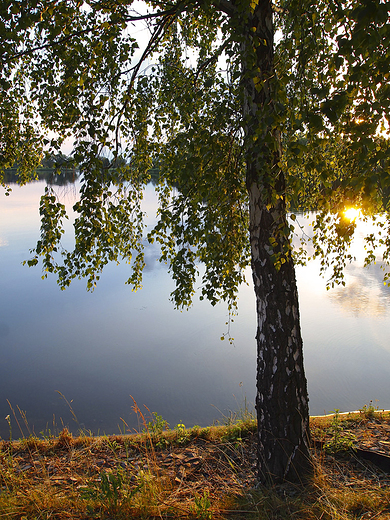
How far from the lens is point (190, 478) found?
2.78 meters

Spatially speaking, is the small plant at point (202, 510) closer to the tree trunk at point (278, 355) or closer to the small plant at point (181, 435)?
the tree trunk at point (278, 355)

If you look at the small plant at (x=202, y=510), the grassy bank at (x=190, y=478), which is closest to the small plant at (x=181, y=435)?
the grassy bank at (x=190, y=478)

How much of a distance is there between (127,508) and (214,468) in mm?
1085

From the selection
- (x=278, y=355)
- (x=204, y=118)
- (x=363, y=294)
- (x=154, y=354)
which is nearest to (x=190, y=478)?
(x=278, y=355)

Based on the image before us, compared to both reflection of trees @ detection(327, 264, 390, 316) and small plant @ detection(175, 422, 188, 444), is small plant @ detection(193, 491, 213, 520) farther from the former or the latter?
reflection of trees @ detection(327, 264, 390, 316)

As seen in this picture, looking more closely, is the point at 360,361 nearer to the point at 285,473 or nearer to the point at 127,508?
the point at 285,473

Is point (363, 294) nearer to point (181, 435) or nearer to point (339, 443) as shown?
point (339, 443)

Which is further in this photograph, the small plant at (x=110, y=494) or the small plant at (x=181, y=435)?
the small plant at (x=181, y=435)

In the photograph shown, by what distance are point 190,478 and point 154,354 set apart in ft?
11.1

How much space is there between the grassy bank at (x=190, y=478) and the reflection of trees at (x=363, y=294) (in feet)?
13.9

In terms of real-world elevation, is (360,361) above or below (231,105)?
below

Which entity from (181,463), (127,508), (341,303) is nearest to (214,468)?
(181,463)

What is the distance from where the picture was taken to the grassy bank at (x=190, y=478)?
2.08m

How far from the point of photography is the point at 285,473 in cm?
257
